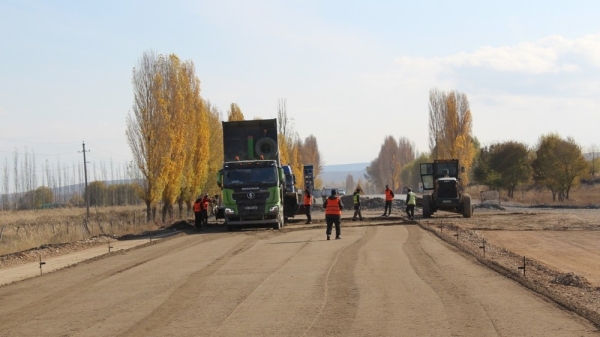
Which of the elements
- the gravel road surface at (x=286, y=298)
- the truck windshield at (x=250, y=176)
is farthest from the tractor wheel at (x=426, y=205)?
the gravel road surface at (x=286, y=298)

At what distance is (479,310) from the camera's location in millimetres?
11539

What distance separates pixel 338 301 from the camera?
1266 cm

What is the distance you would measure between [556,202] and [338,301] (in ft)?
185

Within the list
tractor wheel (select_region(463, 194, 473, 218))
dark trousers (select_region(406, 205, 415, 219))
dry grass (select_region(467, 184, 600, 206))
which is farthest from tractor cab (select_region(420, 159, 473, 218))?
dry grass (select_region(467, 184, 600, 206))

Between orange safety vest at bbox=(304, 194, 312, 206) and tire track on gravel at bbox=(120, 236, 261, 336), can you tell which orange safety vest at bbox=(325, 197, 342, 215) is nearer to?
tire track on gravel at bbox=(120, 236, 261, 336)

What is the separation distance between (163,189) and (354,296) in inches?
1336

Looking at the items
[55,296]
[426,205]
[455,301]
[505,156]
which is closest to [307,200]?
[426,205]

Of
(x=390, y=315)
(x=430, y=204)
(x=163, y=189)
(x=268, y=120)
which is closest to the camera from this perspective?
(x=390, y=315)

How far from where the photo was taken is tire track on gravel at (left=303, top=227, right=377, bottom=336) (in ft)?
34.1

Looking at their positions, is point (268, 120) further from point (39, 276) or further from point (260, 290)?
point (260, 290)

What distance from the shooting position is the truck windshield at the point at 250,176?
32344mm

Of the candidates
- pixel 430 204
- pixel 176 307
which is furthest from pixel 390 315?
pixel 430 204

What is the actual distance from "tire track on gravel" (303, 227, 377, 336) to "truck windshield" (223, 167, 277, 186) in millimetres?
12568

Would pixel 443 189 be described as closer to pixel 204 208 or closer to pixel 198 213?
pixel 204 208
